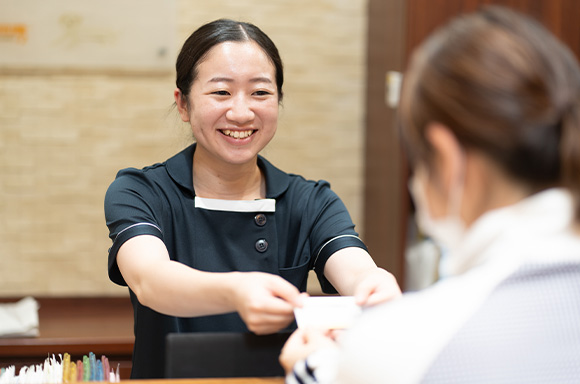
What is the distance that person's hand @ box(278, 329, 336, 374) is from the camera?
95 cm

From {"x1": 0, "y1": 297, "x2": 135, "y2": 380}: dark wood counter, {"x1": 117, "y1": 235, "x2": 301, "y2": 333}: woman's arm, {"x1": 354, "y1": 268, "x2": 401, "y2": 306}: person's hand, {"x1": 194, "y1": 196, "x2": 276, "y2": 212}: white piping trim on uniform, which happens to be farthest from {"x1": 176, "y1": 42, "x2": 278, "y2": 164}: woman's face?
{"x1": 0, "y1": 297, "x2": 135, "y2": 380}: dark wood counter

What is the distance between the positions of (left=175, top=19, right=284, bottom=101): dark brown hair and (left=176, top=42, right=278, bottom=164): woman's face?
16 mm

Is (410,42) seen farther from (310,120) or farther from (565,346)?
(565,346)

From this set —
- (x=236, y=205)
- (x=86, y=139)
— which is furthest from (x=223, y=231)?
(x=86, y=139)

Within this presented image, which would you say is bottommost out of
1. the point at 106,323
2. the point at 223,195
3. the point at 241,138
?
the point at 106,323

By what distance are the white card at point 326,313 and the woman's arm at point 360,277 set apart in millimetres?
53

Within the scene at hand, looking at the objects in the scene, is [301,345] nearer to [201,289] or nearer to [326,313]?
[326,313]

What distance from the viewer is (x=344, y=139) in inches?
139

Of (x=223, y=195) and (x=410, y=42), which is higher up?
(x=410, y=42)

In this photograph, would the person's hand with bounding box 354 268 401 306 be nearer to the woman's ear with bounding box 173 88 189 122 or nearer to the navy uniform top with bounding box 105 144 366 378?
the navy uniform top with bounding box 105 144 366 378

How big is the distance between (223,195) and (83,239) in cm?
197

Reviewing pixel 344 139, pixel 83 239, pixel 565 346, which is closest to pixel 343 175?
pixel 344 139

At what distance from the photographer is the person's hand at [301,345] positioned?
3.11 ft

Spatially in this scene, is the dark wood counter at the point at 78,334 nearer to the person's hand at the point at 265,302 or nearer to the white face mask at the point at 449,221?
the person's hand at the point at 265,302
